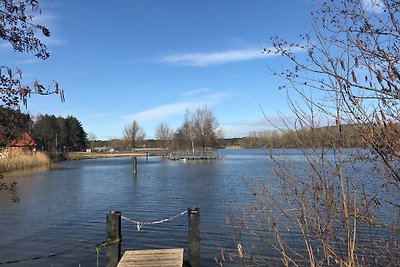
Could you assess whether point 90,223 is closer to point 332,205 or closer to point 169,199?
point 169,199

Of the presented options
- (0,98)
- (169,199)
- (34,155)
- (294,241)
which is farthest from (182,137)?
(0,98)

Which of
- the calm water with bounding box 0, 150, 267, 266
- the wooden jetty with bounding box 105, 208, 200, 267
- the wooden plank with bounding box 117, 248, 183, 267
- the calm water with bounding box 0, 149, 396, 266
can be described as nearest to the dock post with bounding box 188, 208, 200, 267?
the wooden jetty with bounding box 105, 208, 200, 267

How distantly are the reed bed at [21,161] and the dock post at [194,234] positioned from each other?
32.2 m

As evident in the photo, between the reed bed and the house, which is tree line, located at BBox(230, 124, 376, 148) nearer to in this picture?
the house

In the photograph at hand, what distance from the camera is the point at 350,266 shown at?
327 cm

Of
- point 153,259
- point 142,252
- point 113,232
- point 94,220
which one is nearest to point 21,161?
point 94,220

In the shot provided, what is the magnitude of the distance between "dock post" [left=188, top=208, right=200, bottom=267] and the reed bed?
1268 inches

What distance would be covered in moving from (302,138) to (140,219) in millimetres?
11264

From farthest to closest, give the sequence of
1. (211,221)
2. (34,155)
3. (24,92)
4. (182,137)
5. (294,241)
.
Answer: (182,137) < (34,155) < (211,221) < (294,241) < (24,92)

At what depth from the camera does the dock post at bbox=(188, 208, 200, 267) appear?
734cm

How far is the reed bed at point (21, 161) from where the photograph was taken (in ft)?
124

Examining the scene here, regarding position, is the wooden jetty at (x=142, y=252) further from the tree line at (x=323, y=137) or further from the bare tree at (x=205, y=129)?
the bare tree at (x=205, y=129)

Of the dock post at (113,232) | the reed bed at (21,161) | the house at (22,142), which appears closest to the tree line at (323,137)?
the house at (22,142)

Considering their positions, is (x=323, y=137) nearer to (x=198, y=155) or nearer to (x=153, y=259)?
(x=153, y=259)
